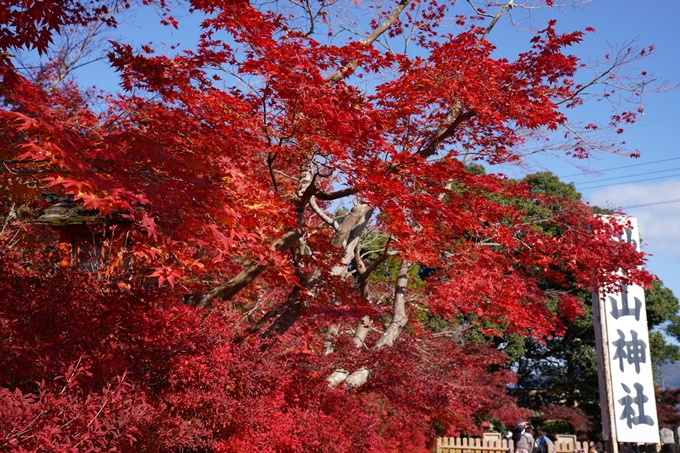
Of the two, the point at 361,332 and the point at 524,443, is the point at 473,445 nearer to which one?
the point at 524,443

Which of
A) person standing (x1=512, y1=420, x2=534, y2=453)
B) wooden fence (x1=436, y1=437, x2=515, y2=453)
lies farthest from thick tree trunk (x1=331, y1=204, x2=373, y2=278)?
wooden fence (x1=436, y1=437, x2=515, y2=453)

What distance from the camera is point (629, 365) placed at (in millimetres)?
11500

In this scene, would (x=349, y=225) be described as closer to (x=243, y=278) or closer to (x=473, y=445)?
(x=243, y=278)

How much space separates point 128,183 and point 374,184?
3102 millimetres

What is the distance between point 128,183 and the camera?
3795 mm

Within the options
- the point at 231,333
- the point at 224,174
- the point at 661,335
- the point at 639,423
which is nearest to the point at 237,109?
the point at 224,174

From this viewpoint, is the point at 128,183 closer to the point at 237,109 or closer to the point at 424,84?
the point at 237,109

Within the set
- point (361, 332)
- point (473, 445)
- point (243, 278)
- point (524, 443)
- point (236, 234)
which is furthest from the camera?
point (473, 445)

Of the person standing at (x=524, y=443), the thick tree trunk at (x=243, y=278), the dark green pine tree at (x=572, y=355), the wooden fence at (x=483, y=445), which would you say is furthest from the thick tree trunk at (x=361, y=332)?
the dark green pine tree at (x=572, y=355)

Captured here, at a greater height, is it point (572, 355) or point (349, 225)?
Answer: point (572, 355)

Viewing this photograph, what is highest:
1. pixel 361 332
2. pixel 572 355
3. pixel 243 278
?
pixel 572 355

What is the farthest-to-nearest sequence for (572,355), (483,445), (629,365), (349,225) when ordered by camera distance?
(572,355) < (483,445) < (629,365) < (349,225)

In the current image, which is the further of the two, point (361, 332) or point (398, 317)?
point (398, 317)

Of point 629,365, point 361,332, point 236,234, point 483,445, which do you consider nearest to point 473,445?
point 483,445
